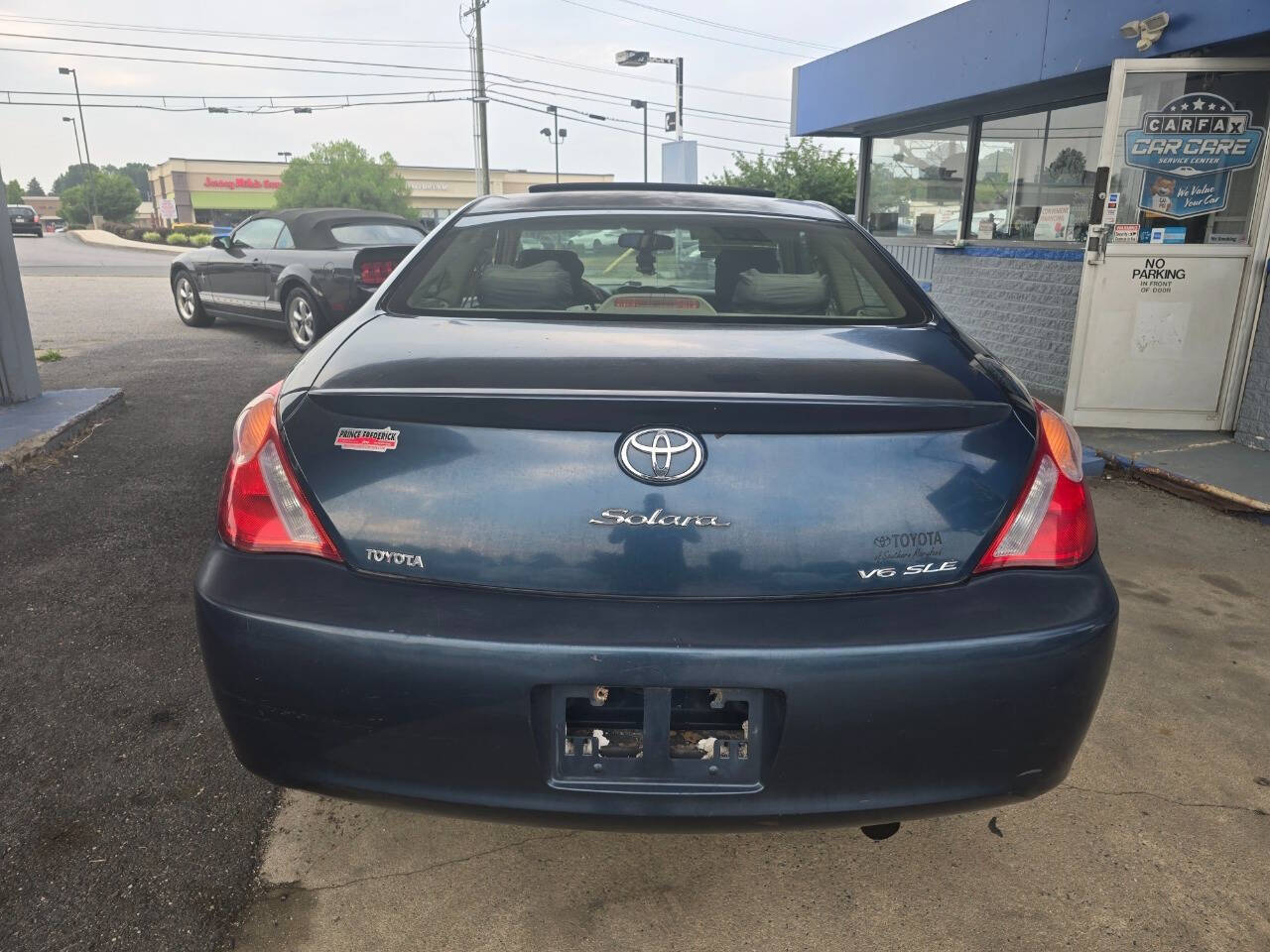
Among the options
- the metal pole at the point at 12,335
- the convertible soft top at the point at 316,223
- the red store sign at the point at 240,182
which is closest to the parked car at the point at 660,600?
the metal pole at the point at 12,335

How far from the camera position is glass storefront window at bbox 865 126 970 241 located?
989 cm

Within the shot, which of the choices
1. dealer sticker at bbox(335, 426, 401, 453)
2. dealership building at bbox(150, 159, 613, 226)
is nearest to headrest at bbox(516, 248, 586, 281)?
dealer sticker at bbox(335, 426, 401, 453)

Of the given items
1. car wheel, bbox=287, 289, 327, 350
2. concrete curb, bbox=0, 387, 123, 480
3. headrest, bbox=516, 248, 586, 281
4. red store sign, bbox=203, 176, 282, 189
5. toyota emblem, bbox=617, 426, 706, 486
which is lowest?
concrete curb, bbox=0, 387, 123, 480

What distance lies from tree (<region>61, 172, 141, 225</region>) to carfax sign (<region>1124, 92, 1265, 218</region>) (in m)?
84.8

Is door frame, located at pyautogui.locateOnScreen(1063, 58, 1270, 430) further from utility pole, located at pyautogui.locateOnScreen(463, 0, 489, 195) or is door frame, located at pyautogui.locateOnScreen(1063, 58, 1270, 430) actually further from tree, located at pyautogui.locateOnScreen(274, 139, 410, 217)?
tree, located at pyautogui.locateOnScreen(274, 139, 410, 217)

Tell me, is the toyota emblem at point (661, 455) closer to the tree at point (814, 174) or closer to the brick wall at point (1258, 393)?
the brick wall at point (1258, 393)

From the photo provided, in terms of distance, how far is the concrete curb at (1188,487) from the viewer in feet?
15.3

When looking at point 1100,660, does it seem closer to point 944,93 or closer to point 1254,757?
point 1254,757

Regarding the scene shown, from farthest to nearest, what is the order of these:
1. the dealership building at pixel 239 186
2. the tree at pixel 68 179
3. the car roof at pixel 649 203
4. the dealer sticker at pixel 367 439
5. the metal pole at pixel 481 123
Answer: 1. the tree at pixel 68 179
2. the dealership building at pixel 239 186
3. the metal pole at pixel 481 123
4. the car roof at pixel 649 203
5. the dealer sticker at pixel 367 439

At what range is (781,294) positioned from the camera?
2.47 meters

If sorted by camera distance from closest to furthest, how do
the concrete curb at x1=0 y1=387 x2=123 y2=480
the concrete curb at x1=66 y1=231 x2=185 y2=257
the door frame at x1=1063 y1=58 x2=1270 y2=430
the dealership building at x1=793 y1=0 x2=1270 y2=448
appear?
the concrete curb at x1=0 y1=387 x2=123 y2=480, the door frame at x1=1063 y1=58 x2=1270 y2=430, the dealership building at x1=793 y1=0 x2=1270 y2=448, the concrete curb at x1=66 y1=231 x2=185 y2=257

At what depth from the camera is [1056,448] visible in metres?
1.75

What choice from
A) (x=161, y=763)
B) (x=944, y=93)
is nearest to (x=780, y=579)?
(x=161, y=763)

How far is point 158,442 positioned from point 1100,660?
18.2 ft
